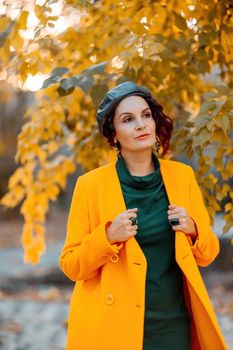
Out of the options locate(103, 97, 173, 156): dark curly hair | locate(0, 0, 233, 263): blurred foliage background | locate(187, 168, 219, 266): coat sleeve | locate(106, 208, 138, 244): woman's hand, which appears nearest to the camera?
locate(106, 208, 138, 244): woman's hand

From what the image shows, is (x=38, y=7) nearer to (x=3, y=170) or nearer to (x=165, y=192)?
(x=165, y=192)

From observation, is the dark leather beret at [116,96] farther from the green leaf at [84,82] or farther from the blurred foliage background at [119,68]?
the green leaf at [84,82]

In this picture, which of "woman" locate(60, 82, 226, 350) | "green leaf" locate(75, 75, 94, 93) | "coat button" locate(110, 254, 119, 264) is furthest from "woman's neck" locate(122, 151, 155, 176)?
"green leaf" locate(75, 75, 94, 93)

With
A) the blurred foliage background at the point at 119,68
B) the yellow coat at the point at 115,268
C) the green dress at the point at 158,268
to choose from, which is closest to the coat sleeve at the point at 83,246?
the yellow coat at the point at 115,268

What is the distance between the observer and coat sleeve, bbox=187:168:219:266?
219cm

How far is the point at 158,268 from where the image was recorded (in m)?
2.21

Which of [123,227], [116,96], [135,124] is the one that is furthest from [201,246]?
[116,96]

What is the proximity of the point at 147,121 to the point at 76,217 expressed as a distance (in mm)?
383

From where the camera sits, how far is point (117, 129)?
2271mm

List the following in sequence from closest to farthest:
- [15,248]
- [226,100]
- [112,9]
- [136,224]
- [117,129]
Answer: [136,224] → [117,129] → [226,100] → [112,9] → [15,248]

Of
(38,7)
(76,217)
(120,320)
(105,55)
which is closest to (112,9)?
(105,55)

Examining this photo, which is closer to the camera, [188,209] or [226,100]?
[188,209]

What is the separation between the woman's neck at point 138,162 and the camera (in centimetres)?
227

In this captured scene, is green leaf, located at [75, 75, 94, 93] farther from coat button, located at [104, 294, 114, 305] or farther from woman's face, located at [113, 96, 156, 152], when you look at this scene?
coat button, located at [104, 294, 114, 305]
